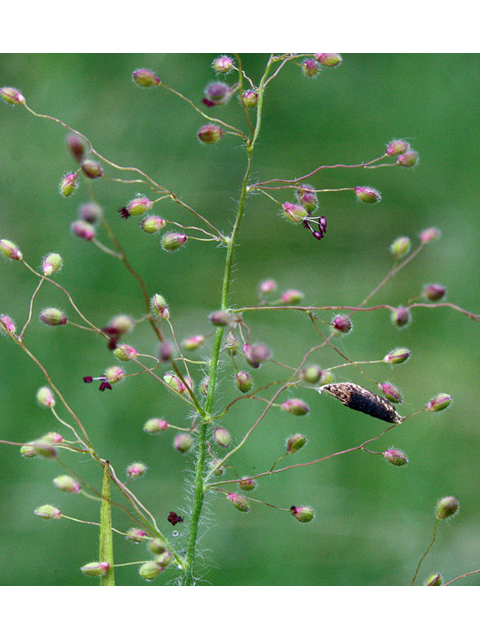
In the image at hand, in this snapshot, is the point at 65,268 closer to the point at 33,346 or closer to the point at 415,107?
the point at 33,346

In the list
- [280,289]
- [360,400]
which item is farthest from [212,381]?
[280,289]

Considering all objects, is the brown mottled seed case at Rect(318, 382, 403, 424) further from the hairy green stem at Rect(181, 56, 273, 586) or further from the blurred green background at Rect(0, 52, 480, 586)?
the blurred green background at Rect(0, 52, 480, 586)

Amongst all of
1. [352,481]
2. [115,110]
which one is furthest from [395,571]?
[115,110]

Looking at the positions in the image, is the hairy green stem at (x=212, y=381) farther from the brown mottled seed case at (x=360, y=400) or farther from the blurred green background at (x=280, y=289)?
the blurred green background at (x=280, y=289)

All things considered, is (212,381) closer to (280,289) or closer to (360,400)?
(360,400)

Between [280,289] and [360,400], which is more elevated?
[280,289]
